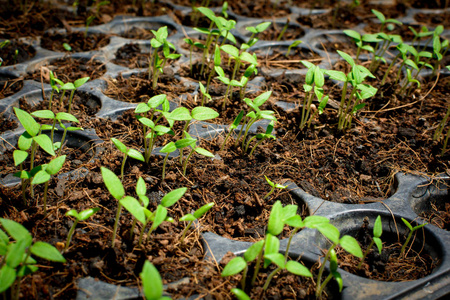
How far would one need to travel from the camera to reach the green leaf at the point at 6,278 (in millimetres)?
712

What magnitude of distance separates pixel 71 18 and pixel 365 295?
2160mm

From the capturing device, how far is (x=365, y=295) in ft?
3.06

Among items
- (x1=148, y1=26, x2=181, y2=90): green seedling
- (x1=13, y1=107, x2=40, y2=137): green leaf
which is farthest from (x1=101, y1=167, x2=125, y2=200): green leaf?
(x1=148, y1=26, x2=181, y2=90): green seedling

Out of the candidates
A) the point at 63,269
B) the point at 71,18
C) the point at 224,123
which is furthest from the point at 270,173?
the point at 71,18

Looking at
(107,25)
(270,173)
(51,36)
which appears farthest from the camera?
(107,25)

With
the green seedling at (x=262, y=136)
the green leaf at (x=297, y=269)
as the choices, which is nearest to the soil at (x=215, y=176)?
the green seedling at (x=262, y=136)

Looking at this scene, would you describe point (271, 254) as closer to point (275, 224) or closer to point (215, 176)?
point (275, 224)

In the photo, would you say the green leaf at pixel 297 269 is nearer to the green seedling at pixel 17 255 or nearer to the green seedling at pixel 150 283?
the green seedling at pixel 150 283

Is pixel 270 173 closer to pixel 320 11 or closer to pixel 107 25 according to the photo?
pixel 107 25

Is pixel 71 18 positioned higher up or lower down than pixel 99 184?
higher up

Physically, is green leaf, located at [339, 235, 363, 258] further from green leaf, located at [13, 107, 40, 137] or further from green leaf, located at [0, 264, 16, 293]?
green leaf, located at [13, 107, 40, 137]

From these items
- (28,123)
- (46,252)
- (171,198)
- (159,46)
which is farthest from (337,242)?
(159,46)

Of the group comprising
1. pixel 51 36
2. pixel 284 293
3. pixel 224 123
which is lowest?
pixel 284 293

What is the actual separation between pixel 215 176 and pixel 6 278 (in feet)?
2.29
